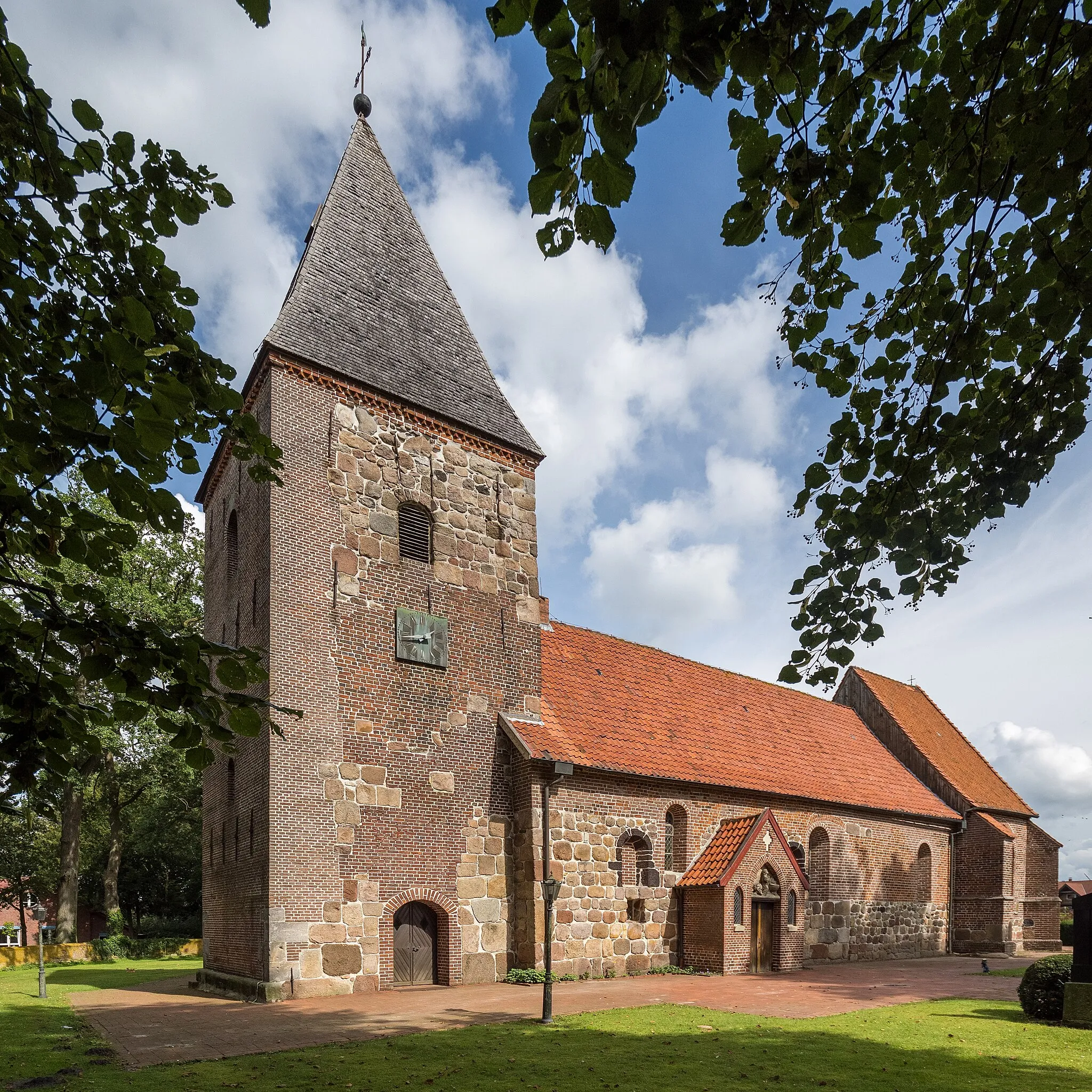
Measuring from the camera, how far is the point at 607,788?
56.9 feet

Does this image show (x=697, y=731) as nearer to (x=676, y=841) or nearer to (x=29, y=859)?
(x=676, y=841)

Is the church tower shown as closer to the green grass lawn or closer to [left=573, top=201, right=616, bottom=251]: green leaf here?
the green grass lawn

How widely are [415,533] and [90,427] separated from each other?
1335 centimetres

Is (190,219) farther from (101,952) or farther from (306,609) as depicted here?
(101,952)

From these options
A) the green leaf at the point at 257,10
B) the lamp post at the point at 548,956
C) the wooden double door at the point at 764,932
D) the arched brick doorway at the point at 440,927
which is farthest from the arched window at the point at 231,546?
the green leaf at the point at 257,10

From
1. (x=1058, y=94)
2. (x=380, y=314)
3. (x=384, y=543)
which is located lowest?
(x=384, y=543)

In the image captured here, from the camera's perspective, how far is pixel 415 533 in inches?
658

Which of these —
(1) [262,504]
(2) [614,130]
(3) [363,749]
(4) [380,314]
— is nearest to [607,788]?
(3) [363,749]

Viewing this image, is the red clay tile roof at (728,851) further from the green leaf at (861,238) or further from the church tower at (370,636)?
the green leaf at (861,238)

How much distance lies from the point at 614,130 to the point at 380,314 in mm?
15486

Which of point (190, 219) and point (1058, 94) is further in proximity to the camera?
point (190, 219)

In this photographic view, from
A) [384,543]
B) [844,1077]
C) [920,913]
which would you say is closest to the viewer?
[844,1077]

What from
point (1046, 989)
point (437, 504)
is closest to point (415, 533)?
point (437, 504)

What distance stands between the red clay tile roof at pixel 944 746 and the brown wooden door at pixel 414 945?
18836 mm
